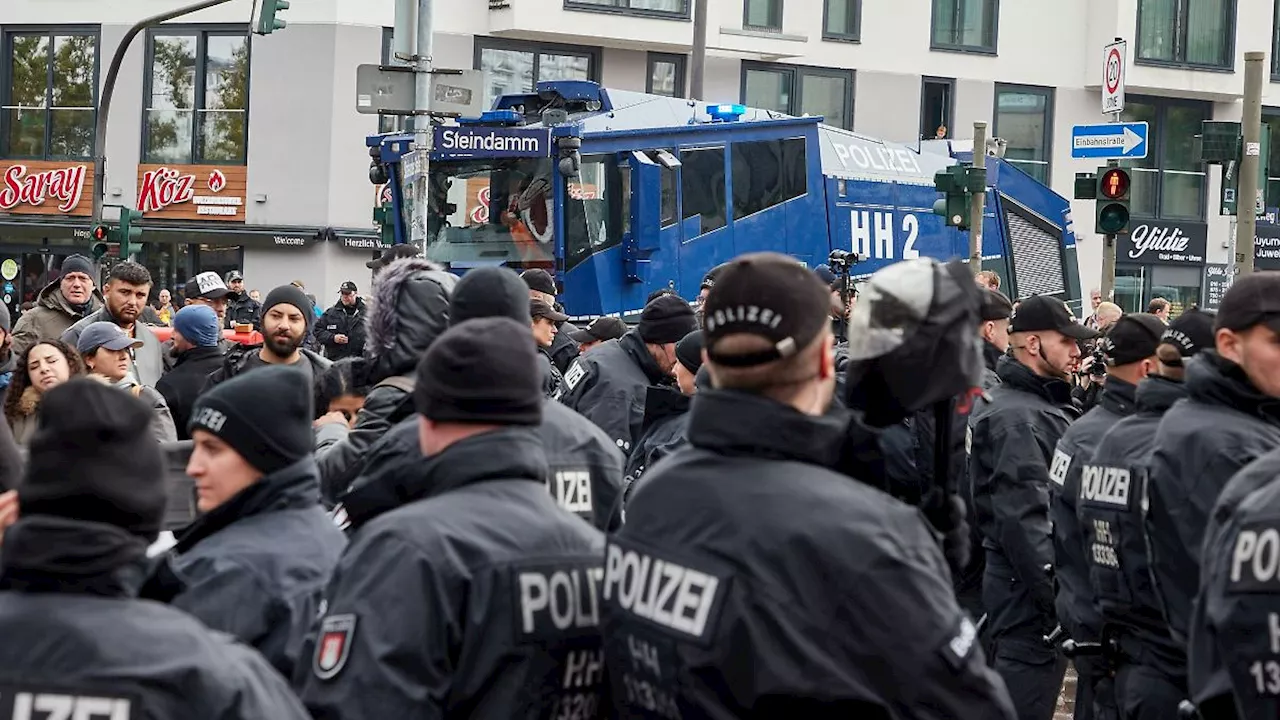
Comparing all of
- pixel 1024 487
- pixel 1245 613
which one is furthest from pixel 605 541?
pixel 1024 487

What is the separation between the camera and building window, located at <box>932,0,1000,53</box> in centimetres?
3753

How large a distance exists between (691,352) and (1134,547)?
10.1ft

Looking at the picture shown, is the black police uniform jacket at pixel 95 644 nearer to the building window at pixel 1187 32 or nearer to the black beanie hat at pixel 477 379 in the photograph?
the black beanie hat at pixel 477 379

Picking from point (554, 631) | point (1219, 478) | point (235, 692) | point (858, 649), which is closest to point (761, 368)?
point (858, 649)

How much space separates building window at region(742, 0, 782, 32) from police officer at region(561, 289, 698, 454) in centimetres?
2632

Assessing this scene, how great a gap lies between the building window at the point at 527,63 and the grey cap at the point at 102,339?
25116mm

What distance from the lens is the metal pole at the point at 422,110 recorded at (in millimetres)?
14781

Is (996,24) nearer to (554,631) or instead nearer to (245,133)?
(245,133)

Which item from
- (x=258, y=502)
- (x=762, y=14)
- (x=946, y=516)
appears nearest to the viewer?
(x=946, y=516)

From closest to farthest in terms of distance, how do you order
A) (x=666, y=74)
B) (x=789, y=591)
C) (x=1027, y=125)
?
1. (x=789, y=591)
2. (x=666, y=74)
3. (x=1027, y=125)

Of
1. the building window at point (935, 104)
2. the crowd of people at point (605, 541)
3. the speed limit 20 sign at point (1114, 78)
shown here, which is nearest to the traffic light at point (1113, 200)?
the speed limit 20 sign at point (1114, 78)

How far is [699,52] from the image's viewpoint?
28.5 metres

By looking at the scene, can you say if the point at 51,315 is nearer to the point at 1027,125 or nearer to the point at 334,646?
the point at 334,646

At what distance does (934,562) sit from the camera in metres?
3.41
